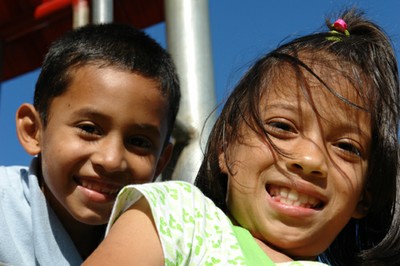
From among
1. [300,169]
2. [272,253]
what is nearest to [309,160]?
[300,169]

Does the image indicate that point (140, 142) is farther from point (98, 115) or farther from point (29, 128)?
point (29, 128)

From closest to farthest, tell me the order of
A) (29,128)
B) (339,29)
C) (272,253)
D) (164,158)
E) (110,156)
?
(272,253) → (339,29) → (110,156) → (29,128) → (164,158)

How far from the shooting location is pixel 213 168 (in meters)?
1.36

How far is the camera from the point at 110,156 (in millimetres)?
1728

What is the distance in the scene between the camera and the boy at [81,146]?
1755 mm

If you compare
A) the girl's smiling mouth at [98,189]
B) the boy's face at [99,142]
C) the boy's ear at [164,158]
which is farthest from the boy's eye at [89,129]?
the boy's ear at [164,158]

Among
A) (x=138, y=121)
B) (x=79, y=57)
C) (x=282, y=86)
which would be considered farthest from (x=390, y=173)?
(x=79, y=57)

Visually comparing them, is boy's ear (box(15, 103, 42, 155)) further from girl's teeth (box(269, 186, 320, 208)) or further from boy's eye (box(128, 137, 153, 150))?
girl's teeth (box(269, 186, 320, 208))

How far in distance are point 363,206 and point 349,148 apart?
144 mm

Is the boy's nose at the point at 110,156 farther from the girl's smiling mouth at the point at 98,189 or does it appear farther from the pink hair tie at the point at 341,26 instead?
the pink hair tie at the point at 341,26

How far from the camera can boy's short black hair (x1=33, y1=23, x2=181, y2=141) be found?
6.26 feet

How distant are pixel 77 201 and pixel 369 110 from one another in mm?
758

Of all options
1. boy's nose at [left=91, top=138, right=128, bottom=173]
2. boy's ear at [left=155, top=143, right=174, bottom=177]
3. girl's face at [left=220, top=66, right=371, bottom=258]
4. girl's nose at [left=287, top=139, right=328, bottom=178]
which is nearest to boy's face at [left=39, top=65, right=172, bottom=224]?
boy's nose at [left=91, top=138, right=128, bottom=173]

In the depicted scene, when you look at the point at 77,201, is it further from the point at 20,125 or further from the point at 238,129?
the point at 238,129
